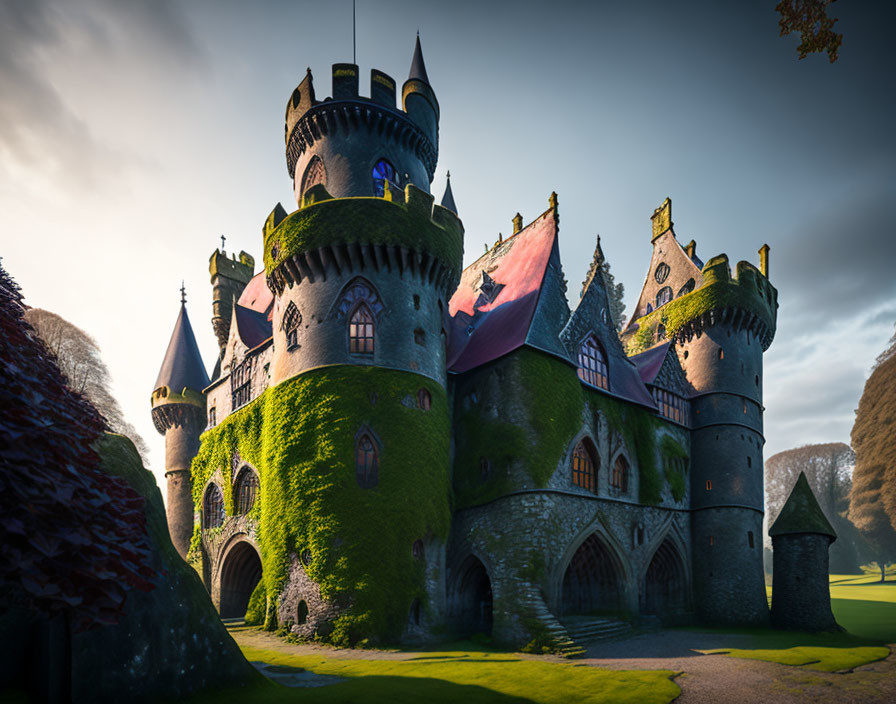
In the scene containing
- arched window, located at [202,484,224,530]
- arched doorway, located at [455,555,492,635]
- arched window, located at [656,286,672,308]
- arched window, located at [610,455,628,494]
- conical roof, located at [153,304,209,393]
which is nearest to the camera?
arched doorway, located at [455,555,492,635]

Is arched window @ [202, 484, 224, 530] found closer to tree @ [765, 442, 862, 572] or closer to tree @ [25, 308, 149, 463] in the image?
tree @ [25, 308, 149, 463]

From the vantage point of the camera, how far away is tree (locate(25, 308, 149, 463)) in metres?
42.4

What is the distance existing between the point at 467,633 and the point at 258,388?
50.0 feet

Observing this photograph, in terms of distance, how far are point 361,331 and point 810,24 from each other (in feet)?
62.3

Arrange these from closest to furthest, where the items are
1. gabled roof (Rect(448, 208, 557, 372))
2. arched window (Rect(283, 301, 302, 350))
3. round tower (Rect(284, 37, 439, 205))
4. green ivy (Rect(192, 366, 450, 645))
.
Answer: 1. green ivy (Rect(192, 366, 450, 645))
2. arched window (Rect(283, 301, 302, 350))
3. gabled roof (Rect(448, 208, 557, 372))
4. round tower (Rect(284, 37, 439, 205))

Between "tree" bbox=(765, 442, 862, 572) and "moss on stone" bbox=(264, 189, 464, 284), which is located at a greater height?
"moss on stone" bbox=(264, 189, 464, 284)

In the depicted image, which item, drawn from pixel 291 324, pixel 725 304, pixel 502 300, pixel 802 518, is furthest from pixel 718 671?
pixel 725 304

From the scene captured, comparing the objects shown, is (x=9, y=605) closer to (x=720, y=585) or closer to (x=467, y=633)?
(x=467, y=633)

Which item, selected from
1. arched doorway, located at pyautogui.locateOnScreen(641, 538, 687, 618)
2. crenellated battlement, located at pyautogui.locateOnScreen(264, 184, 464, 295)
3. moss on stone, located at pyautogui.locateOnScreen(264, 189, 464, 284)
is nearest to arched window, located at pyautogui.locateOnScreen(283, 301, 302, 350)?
crenellated battlement, located at pyautogui.locateOnScreen(264, 184, 464, 295)

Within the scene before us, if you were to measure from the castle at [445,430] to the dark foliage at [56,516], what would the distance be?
13545mm

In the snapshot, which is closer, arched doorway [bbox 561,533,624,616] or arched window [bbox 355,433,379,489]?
arched window [bbox 355,433,379,489]

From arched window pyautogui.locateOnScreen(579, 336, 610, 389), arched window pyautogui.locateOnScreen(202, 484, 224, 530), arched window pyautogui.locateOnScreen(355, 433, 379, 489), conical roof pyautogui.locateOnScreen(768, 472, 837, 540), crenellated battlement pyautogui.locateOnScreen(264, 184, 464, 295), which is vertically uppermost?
crenellated battlement pyautogui.locateOnScreen(264, 184, 464, 295)

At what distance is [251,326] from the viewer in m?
33.3

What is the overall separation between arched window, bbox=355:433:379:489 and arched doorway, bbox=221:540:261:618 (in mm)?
9442
